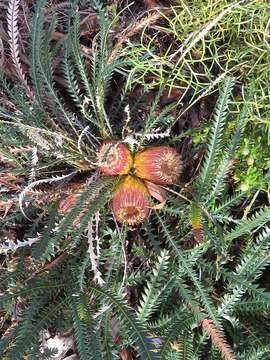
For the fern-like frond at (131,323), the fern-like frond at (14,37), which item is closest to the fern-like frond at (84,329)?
the fern-like frond at (131,323)

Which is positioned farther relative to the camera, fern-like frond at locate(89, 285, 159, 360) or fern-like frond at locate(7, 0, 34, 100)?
fern-like frond at locate(7, 0, 34, 100)

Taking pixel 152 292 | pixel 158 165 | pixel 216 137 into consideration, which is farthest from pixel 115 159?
pixel 152 292

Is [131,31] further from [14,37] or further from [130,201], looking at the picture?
[130,201]

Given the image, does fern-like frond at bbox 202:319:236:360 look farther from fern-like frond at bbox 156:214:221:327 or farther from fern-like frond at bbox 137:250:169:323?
fern-like frond at bbox 137:250:169:323

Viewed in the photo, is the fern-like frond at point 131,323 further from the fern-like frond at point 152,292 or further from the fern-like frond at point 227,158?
the fern-like frond at point 227,158

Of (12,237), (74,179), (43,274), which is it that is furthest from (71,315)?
(74,179)

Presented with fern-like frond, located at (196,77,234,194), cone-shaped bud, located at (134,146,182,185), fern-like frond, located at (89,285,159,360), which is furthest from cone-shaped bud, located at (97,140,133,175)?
fern-like frond, located at (89,285,159,360)

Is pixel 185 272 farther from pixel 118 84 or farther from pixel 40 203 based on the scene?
pixel 118 84
